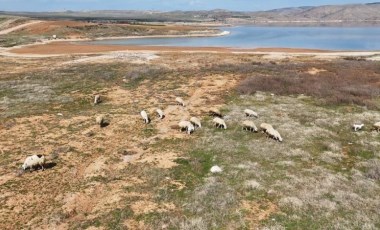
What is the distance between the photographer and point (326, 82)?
157 ft

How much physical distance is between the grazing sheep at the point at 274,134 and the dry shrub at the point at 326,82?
12.6 metres

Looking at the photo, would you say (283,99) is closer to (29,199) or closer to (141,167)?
(141,167)

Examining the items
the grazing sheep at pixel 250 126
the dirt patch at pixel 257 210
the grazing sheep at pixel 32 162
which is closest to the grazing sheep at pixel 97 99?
the grazing sheep at pixel 32 162

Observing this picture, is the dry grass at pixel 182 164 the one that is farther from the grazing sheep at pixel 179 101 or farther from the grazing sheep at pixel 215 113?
the grazing sheep at pixel 179 101

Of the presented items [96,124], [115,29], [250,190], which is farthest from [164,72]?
[115,29]

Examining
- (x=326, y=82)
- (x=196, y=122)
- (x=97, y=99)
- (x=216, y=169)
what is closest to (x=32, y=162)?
(x=216, y=169)

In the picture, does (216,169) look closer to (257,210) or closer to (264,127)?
(257,210)

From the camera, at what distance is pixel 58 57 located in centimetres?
7188

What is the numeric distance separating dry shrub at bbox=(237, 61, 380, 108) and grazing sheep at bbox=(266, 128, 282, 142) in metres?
12.6

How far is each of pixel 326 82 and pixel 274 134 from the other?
21577mm

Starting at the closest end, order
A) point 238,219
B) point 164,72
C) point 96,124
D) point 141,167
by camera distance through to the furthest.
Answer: point 238,219 → point 141,167 → point 96,124 → point 164,72

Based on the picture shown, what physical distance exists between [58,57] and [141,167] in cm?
5263

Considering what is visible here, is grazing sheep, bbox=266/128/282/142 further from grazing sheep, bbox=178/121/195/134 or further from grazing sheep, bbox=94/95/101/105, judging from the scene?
grazing sheep, bbox=94/95/101/105

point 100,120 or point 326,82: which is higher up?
point 100,120
